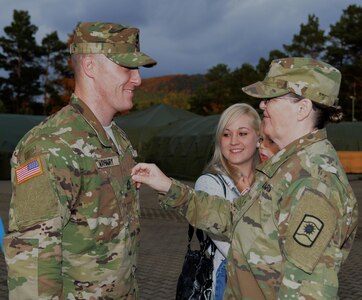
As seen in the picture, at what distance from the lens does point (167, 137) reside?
23391mm

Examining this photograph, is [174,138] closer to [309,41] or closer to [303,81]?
[303,81]

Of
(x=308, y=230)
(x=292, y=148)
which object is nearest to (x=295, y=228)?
(x=308, y=230)

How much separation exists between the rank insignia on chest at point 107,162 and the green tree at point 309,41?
6334cm

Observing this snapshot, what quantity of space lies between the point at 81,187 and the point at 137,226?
0.53 m

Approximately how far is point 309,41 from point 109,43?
6494 cm

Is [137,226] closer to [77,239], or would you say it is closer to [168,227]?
[77,239]

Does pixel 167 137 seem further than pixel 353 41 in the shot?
No

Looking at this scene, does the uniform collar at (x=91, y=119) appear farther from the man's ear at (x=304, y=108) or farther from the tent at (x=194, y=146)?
the tent at (x=194, y=146)

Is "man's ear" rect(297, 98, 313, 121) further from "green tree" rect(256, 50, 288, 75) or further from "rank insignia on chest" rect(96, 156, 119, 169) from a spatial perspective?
"green tree" rect(256, 50, 288, 75)

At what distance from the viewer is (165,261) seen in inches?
333

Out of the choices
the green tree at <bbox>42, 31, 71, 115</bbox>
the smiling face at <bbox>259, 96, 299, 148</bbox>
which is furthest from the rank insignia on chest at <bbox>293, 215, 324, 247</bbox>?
the green tree at <bbox>42, 31, 71, 115</bbox>

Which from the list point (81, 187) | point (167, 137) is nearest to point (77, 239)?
point (81, 187)

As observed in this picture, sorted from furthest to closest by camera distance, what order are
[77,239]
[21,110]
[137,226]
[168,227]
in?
[21,110]
[168,227]
[137,226]
[77,239]

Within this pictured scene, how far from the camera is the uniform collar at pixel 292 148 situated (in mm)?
2312
